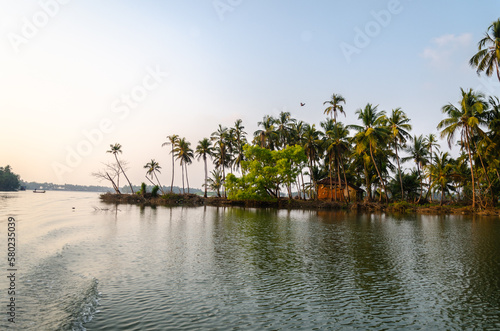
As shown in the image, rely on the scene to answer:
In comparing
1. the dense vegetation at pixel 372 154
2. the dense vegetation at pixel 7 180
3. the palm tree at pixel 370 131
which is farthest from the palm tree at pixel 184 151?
the dense vegetation at pixel 7 180

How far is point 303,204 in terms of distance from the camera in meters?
57.1

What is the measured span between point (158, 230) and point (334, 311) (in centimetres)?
1812

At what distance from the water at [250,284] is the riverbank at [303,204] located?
99.0ft

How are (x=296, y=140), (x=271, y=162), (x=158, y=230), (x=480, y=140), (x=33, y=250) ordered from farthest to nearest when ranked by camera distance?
(x=296, y=140) → (x=271, y=162) → (x=480, y=140) → (x=158, y=230) → (x=33, y=250)

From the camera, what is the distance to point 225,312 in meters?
8.43

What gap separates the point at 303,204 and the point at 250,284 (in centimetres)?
4729

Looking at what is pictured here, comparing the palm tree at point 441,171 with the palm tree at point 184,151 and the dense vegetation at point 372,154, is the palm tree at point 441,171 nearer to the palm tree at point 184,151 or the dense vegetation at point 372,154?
the dense vegetation at point 372,154

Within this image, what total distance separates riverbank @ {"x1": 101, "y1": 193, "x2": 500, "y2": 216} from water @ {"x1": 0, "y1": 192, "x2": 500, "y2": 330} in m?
30.2

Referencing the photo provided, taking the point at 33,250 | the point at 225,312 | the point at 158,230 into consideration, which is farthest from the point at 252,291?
the point at 158,230

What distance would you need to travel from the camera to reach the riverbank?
47562 millimetres

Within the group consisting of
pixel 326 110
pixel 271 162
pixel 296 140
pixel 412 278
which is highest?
pixel 326 110

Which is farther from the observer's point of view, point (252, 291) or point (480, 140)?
point (480, 140)

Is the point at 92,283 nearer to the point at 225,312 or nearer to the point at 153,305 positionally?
the point at 153,305

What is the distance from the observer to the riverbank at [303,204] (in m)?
47.6
